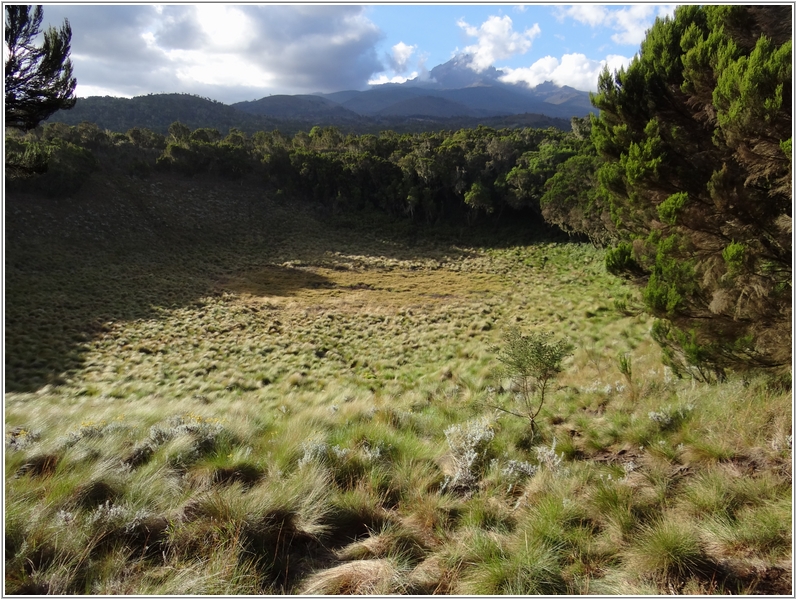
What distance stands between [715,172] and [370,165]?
135 ft

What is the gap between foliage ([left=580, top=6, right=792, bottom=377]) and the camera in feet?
14.8

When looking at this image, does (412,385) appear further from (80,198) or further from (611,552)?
(80,198)

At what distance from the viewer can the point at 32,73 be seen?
7.51 metres

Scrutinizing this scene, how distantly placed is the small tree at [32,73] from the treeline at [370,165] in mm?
31060

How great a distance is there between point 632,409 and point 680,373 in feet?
5.98

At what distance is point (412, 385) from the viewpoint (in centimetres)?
1093

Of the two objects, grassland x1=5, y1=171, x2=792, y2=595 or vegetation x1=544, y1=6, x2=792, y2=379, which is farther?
vegetation x1=544, y1=6, x2=792, y2=379

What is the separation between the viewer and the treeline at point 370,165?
35.1m

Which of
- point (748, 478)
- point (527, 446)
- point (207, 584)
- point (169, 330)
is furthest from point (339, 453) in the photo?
point (169, 330)

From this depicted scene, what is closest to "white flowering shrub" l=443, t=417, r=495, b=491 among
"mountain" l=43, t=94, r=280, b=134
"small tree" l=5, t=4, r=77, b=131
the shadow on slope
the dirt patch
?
"small tree" l=5, t=4, r=77, b=131

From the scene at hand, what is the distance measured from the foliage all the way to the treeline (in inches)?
1087

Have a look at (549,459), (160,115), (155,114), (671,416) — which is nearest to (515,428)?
(549,459)

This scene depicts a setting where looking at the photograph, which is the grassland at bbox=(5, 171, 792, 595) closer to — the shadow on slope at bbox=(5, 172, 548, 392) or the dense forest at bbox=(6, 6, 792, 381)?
the dense forest at bbox=(6, 6, 792, 381)

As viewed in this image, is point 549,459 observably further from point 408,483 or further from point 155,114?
point 155,114
